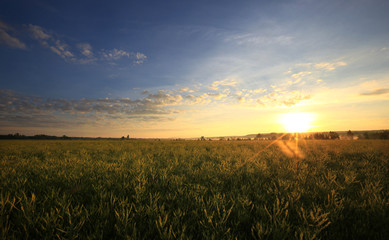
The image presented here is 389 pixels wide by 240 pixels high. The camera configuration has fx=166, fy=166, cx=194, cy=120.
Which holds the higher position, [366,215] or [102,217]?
[102,217]

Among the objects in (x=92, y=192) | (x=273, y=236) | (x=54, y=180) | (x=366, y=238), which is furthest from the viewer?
(x=54, y=180)

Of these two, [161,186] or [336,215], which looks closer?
[336,215]

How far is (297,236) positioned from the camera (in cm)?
185

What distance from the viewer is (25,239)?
72.6 inches

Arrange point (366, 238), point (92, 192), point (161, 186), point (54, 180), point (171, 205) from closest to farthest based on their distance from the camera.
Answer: point (366, 238), point (171, 205), point (92, 192), point (161, 186), point (54, 180)

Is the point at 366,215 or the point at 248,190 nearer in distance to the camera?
the point at 366,215

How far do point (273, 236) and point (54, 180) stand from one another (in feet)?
14.8

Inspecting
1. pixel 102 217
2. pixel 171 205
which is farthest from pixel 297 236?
pixel 102 217

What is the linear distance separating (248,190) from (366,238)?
1601 mm

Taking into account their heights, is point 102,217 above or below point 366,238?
above

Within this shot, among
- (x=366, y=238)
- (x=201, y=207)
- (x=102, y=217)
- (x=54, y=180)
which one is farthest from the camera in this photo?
(x=54, y=180)

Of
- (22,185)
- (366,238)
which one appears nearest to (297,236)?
(366,238)

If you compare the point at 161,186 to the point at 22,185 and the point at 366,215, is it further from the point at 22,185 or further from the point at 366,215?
the point at 366,215

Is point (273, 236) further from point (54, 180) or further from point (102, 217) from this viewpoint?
point (54, 180)
